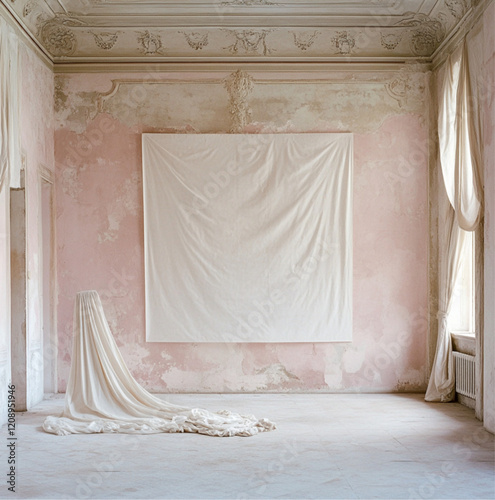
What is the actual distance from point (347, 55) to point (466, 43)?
172 centimetres

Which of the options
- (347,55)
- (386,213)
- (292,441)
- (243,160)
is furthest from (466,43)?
(292,441)

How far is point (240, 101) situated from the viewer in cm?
842

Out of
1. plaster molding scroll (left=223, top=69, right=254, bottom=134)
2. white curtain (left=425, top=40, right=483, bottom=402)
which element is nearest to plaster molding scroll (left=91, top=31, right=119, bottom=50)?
plaster molding scroll (left=223, top=69, right=254, bottom=134)

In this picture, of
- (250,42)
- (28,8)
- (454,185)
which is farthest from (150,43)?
(454,185)

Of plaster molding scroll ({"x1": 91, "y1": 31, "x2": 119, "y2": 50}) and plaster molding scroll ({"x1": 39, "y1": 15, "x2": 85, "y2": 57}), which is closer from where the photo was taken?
plaster molding scroll ({"x1": 39, "y1": 15, "x2": 85, "y2": 57})

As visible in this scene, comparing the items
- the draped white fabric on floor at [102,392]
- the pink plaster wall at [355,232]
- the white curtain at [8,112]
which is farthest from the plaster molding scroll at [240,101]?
the draped white fabric on floor at [102,392]

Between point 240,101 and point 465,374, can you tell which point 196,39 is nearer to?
point 240,101

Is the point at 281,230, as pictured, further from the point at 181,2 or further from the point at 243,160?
the point at 181,2

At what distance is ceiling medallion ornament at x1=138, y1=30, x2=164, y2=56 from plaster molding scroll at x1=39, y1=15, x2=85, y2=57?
75 cm

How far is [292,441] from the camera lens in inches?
228

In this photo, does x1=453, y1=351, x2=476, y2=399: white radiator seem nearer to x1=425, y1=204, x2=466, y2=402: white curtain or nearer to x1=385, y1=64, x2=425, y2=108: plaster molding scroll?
x1=425, y1=204, x2=466, y2=402: white curtain

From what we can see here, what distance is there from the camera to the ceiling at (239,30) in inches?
303

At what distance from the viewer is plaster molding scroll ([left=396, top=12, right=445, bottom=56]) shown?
7.90 meters

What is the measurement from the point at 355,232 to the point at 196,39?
3.16 meters
